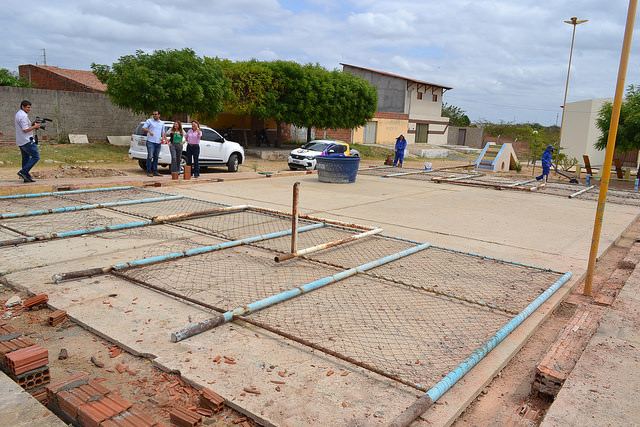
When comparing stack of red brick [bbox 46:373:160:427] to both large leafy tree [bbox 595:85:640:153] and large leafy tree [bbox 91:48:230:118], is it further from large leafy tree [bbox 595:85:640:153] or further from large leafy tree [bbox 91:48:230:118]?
large leafy tree [bbox 595:85:640:153]

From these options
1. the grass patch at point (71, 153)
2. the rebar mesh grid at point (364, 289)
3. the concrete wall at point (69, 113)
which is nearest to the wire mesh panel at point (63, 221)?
the rebar mesh grid at point (364, 289)

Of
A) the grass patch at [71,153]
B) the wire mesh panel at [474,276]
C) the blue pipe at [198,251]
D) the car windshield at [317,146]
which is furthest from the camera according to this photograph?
the car windshield at [317,146]

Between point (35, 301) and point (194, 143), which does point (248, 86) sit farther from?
point (35, 301)

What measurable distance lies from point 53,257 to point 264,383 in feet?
12.9

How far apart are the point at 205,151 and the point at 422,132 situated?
35889 mm

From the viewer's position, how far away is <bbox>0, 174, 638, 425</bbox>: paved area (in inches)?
120

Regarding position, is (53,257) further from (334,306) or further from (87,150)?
(87,150)

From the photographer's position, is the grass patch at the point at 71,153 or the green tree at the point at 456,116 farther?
the green tree at the point at 456,116

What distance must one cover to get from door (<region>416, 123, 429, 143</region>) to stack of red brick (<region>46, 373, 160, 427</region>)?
157ft

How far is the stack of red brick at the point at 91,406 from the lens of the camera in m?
2.56

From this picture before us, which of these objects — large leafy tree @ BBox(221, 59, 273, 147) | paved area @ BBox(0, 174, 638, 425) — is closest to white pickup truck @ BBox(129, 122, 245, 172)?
paved area @ BBox(0, 174, 638, 425)

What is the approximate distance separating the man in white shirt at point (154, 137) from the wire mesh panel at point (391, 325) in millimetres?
10793

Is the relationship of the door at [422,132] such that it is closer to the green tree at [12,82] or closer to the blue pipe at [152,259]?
the green tree at [12,82]

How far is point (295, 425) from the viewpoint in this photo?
278 cm
